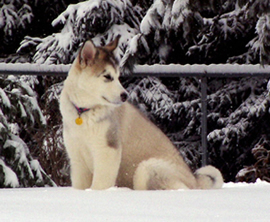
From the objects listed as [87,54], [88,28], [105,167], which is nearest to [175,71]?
[87,54]

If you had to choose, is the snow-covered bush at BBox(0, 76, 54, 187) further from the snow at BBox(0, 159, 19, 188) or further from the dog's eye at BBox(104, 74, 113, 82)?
the dog's eye at BBox(104, 74, 113, 82)

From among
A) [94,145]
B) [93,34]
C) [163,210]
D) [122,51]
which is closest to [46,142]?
[94,145]

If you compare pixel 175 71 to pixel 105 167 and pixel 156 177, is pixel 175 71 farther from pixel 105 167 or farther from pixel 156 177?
pixel 105 167

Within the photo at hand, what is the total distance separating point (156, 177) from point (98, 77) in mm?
847

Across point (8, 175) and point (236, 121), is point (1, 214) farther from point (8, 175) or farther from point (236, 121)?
point (236, 121)

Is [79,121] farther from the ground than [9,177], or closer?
farther from the ground

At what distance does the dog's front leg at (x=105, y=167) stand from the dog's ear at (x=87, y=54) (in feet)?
2.17

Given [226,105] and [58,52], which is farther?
[58,52]

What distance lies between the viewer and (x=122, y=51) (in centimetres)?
838

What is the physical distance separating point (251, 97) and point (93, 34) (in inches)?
119

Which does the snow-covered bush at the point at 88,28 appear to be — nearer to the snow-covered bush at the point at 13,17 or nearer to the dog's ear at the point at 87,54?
the snow-covered bush at the point at 13,17

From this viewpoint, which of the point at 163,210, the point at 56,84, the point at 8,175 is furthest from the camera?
the point at 56,84

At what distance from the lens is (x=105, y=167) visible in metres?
3.48

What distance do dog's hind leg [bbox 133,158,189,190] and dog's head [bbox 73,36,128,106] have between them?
0.51 meters
